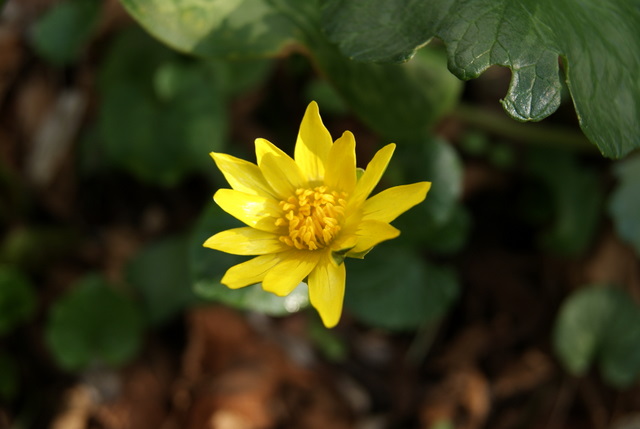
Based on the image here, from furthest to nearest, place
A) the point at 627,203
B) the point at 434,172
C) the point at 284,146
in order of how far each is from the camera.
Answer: the point at 284,146
the point at 627,203
the point at 434,172

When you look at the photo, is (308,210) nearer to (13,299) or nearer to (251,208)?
(251,208)

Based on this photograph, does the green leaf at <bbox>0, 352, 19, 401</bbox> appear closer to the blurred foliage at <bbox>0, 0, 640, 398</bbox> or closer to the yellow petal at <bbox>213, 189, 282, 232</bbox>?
the blurred foliage at <bbox>0, 0, 640, 398</bbox>

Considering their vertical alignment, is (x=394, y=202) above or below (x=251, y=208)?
above

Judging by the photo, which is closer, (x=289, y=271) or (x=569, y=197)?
(x=289, y=271)

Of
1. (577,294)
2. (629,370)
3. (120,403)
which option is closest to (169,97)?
(120,403)

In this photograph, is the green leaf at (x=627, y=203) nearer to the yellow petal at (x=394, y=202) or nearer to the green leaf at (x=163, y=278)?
the yellow petal at (x=394, y=202)

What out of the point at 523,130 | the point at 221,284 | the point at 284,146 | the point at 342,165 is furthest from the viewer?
the point at 284,146

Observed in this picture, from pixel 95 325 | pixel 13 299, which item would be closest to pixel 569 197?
pixel 95 325
